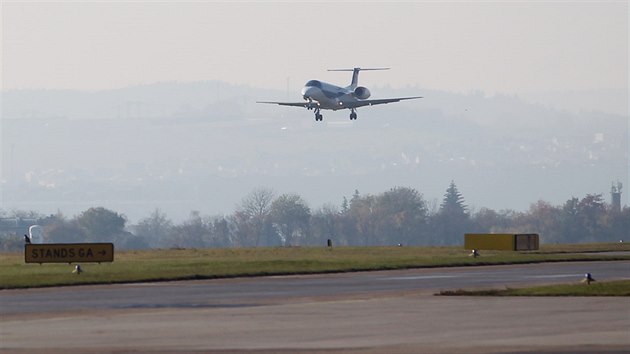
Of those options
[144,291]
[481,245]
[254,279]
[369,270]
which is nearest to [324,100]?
[481,245]

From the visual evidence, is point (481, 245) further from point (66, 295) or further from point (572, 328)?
point (572, 328)

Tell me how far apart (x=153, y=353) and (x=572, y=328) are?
10671mm

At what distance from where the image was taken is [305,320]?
3747cm

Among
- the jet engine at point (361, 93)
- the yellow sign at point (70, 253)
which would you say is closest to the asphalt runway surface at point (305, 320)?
the yellow sign at point (70, 253)

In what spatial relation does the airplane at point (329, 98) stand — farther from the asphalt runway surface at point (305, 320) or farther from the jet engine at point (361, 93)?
the asphalt runway surface at point (305, 320)

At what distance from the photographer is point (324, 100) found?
12462 centimetres

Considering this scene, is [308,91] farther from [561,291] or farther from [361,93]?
[561,291]

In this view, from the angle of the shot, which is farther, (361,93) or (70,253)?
(361,93)

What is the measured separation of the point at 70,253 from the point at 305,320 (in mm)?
37317

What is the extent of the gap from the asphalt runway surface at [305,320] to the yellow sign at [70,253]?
17386 millimetres

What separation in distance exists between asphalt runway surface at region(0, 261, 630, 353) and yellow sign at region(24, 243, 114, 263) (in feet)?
57.0

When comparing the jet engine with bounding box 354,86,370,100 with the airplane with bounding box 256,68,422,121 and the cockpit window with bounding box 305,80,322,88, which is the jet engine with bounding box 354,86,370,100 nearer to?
the airplane with bounding box 256,68,422,121

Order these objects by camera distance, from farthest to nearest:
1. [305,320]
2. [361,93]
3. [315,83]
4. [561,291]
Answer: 1. [361,93]
2. [315,83]
3. [561,291]
4. [305,320]

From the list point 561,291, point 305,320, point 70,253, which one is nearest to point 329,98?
point 70,253
